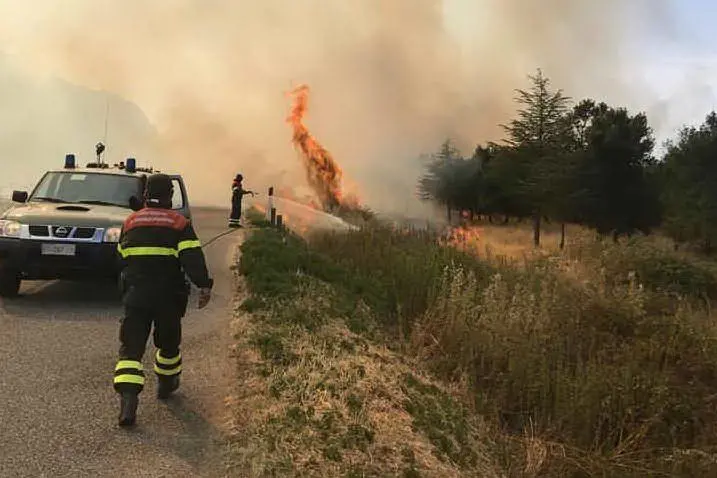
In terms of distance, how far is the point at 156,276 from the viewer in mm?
4887

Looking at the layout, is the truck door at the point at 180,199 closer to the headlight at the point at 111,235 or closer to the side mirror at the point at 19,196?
the headlight at the point at 111,235

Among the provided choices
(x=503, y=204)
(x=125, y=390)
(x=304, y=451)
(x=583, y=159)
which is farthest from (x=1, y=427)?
(x=503, y=204)

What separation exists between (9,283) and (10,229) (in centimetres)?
77

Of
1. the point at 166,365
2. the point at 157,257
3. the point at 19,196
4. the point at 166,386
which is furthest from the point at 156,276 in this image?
the point at 19,196

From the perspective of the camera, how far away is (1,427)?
4445 mm

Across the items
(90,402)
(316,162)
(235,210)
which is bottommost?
(90,402)

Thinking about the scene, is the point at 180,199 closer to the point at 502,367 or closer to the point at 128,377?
the point at 502,367

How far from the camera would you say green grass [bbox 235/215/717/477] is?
4902mm

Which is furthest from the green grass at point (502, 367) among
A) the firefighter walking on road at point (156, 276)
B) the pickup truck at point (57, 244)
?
the pickup truck at point (57, 244)

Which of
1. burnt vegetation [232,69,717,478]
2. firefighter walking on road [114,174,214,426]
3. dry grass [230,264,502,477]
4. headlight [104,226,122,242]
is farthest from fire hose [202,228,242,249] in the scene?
firefighter walking on road [114,174,214,426]

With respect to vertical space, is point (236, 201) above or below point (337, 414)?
above

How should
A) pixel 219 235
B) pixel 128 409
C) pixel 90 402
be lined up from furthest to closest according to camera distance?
pixel 219 235, pixel 90 402, pixel 128 409

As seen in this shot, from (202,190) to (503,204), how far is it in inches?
881

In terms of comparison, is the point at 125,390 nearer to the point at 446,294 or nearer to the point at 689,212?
the point at 446,294
